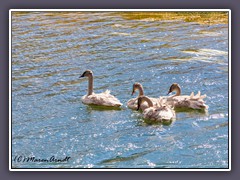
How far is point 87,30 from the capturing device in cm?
1409

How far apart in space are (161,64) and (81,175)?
2184 millimetres

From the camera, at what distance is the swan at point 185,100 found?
1395 centimetres

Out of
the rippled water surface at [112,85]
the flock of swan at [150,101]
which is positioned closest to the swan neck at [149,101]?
the flock of swan at [150,101]

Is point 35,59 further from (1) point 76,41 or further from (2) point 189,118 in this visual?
(2) point 189,118

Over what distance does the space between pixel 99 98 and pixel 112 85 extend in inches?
10.1

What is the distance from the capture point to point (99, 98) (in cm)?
1423

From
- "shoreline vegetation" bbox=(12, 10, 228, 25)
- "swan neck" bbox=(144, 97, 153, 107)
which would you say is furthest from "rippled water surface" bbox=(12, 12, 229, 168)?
"swan neck" bbox=(144, 97, 153, 107)

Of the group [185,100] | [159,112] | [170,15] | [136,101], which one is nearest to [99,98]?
[136,101]

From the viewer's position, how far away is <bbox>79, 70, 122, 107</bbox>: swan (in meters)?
14.1

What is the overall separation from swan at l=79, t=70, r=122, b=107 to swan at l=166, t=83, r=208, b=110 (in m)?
0.66

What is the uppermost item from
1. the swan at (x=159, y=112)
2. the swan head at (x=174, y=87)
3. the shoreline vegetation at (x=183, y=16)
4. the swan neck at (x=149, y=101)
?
the shoreline vegetation at (x=183, y=16)

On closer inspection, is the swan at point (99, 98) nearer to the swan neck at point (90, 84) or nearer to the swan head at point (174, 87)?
the swan neck at point (90, 84)

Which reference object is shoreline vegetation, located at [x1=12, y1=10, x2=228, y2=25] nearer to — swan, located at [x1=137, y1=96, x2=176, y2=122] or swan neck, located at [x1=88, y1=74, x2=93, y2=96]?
swan neck, located at [x1=88, y1=74, x2=93, y2=96]

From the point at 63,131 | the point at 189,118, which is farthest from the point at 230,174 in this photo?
the point at 63,131
